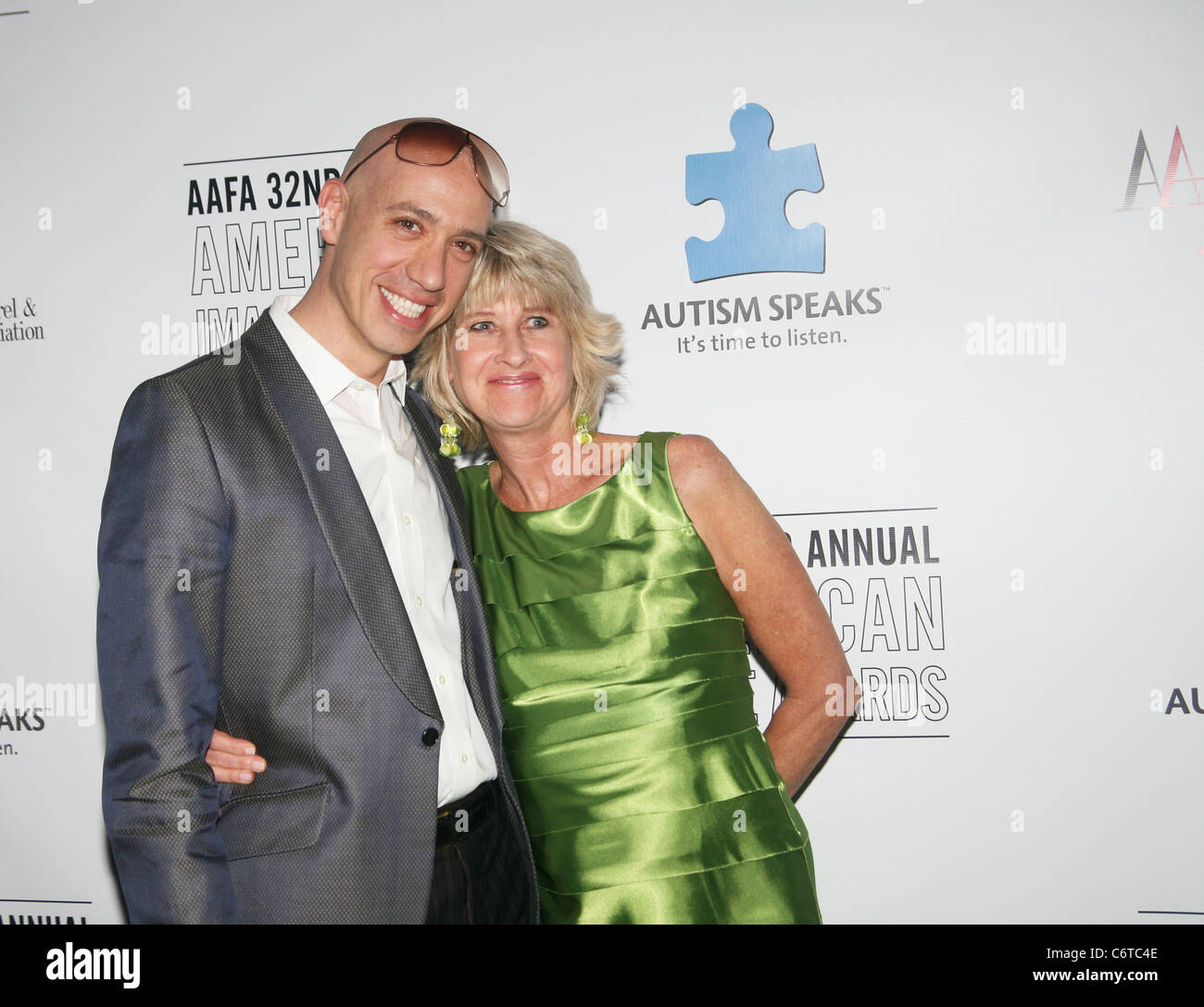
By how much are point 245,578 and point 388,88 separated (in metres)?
1.63

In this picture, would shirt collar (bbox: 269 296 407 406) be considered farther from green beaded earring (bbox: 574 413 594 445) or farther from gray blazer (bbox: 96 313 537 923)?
green beaded earring (bbox: 574 413 594 445)

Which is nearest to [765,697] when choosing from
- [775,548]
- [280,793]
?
[775,548]

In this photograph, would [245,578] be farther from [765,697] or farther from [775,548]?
[765,697]

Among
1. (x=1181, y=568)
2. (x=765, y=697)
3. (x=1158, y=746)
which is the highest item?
(x=1181, y=568)

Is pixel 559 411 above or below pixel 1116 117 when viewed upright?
below

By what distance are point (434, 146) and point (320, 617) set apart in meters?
0.94

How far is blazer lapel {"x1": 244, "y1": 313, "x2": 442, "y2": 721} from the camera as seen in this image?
1566 millimetres

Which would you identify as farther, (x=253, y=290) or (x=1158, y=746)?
(x=253, y=290)

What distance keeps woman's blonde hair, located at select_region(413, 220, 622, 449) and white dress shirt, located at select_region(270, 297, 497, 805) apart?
264 mm

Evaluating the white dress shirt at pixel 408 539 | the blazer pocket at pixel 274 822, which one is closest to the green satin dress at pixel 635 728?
the white dress shirt at pixel 408 539

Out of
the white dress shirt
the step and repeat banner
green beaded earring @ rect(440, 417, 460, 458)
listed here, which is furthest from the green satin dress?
the step and repeat banner

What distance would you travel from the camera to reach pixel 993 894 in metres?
2.39

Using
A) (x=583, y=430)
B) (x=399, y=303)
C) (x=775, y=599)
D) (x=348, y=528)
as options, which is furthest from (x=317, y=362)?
(x=775, y=599)

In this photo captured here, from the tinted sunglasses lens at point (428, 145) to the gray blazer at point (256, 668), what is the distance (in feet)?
1.53
